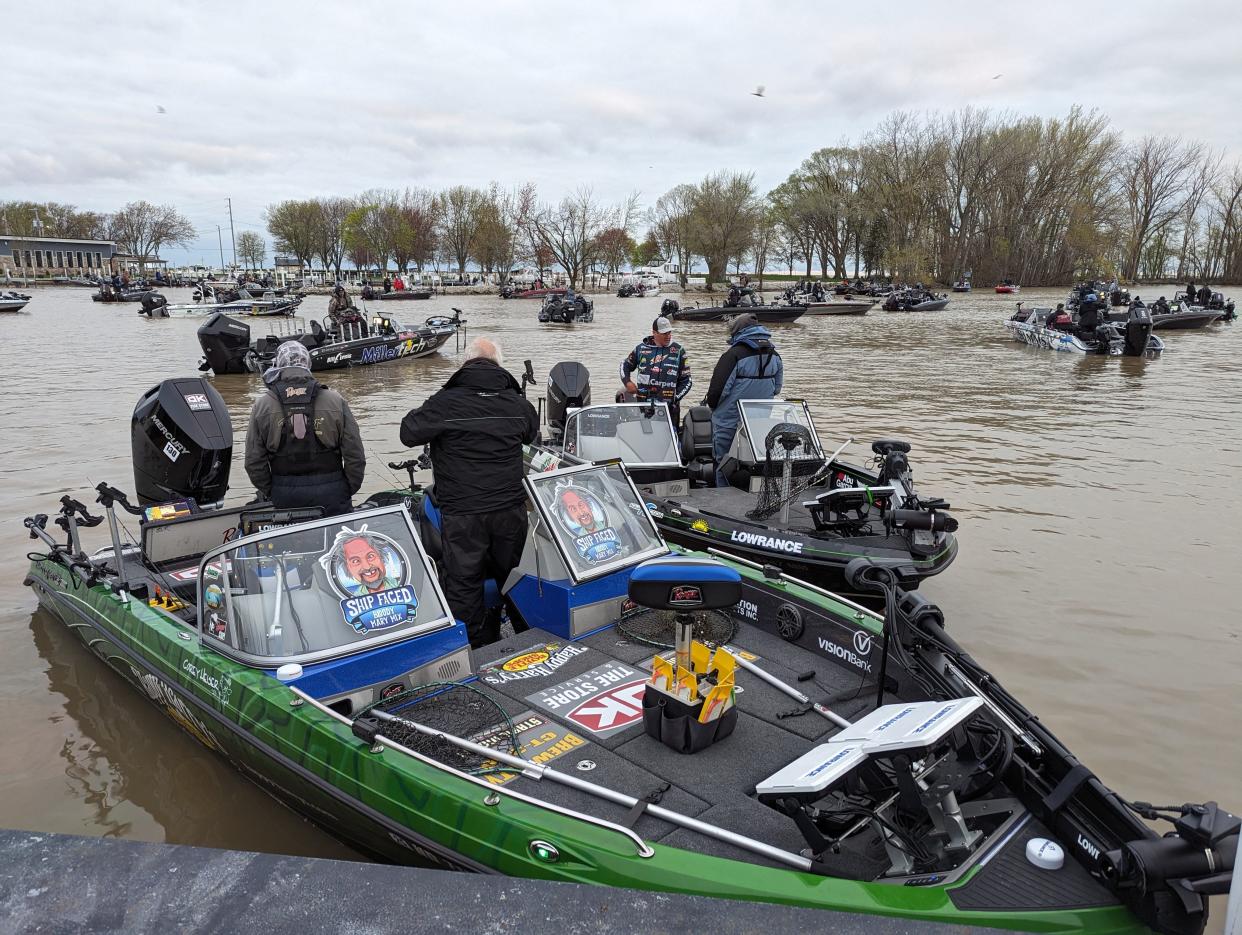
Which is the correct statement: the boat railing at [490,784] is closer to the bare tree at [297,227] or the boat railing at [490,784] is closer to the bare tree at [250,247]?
the bare tree at [297,227]

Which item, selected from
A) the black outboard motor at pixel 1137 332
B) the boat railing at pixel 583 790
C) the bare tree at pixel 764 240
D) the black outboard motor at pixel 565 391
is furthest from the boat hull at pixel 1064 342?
the bare tree at pixel 764 240

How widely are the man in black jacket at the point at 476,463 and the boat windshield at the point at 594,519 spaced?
0.64ft

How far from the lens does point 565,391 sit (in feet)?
32.4

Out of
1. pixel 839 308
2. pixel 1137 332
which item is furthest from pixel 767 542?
pixel 839 308

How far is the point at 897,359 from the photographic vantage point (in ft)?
76.8

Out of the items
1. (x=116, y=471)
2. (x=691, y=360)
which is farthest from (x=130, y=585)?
(x=691, y=360)

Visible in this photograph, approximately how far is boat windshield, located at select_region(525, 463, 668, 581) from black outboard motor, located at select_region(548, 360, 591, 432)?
4.68 meters

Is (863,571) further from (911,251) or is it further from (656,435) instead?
(911,251)

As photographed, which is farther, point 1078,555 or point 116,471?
point 116,471

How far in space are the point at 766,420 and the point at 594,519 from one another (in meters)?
3.65

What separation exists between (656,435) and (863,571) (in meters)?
4.62

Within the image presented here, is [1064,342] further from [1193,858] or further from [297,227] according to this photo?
[297,227]

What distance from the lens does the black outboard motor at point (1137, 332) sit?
22772 millimetres

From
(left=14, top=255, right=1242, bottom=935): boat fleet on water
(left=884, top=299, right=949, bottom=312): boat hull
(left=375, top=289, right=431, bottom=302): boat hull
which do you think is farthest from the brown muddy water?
(left=375, top=289, right=431, bottom=302): boat hull
